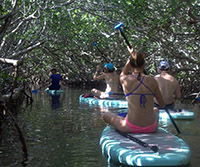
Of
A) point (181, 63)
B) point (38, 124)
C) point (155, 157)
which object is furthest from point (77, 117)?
point (181, 63)

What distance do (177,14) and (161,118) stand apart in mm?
3483

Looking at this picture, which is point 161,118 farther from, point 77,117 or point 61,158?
point 61,158

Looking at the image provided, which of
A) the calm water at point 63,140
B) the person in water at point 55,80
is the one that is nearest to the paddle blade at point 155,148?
the calm water at point 63,140

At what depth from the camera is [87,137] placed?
21.7 ft

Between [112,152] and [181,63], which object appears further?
[181,63]

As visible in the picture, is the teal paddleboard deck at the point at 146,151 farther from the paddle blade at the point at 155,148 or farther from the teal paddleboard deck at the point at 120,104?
the teal paddleboard deck at the point at 120,104

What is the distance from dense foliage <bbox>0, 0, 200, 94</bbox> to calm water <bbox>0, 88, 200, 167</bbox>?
1336mm

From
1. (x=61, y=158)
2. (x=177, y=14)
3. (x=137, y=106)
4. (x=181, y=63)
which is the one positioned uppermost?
(x=177, y=14)

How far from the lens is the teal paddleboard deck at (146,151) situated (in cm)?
426

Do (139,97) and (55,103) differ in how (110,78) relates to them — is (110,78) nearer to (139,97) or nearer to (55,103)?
(55,103)

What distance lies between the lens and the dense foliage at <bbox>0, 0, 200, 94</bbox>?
31.2 ft

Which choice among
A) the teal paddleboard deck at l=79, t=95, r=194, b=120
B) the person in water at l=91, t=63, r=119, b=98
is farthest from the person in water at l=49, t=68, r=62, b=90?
the person in water at l=91, t=63, r=119, b=98

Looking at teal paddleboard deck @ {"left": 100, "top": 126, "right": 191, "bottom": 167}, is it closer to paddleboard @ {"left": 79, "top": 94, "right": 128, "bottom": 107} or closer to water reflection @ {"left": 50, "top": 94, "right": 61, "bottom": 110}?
paddleboard @ {"left": 79, "top": 94, "right": 128, "bottom": 107}

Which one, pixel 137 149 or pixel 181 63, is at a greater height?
pixel 181 63
